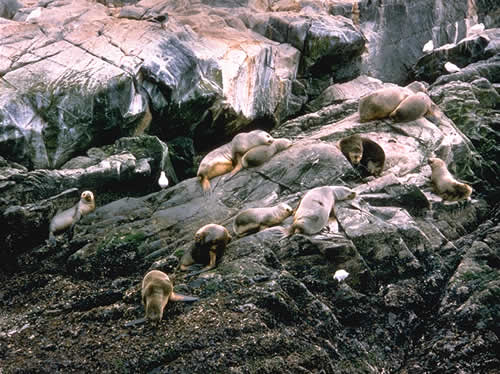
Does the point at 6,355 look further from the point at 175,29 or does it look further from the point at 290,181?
the point at 175,29

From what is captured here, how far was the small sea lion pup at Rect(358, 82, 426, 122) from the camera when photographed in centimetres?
1046

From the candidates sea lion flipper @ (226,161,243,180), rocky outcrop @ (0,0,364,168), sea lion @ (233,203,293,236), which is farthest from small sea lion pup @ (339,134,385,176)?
rocky outcrop @ (0,0,364,168)

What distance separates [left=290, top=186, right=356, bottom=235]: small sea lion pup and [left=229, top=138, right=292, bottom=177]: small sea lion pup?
1.90 meters

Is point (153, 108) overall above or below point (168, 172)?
above

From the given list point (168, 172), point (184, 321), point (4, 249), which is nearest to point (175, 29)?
point (168, 172)

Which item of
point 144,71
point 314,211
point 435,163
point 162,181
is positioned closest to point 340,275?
point 314,211

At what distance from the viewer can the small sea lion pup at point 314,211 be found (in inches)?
285

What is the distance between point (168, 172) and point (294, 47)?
6438 mm

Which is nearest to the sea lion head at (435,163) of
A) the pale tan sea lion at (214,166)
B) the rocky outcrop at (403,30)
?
the pale tan sea lion at (214,166)

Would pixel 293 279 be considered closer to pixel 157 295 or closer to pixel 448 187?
pixel 157 295

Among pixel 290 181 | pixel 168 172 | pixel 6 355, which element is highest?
pixel 290 181

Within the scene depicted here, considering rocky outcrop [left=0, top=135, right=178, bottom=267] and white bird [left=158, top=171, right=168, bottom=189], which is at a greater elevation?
rocky outcrop [left=0, top=135, right=178, bottom=267]

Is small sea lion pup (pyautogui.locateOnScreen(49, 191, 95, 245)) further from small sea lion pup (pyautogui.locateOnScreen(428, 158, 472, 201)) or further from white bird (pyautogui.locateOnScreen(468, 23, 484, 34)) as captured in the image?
white bird (pyautogui.locateOnScreen(468, 23, 484, 34))

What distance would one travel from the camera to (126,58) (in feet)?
41.4
